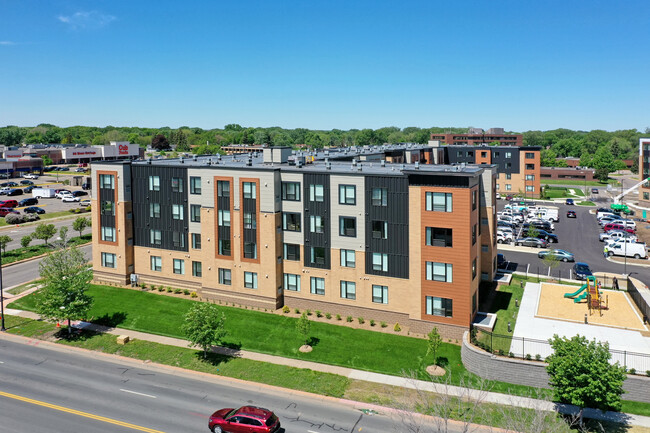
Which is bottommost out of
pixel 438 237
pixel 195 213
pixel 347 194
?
pixel 438 237

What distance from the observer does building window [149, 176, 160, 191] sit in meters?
55.7

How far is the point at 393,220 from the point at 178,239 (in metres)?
24.4

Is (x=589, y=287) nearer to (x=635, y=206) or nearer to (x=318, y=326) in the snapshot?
(x=318, y=326)

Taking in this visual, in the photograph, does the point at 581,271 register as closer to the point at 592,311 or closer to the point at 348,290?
the point at 592,311

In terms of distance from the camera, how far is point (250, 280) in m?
50.8

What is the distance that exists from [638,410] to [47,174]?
17895 centimetres

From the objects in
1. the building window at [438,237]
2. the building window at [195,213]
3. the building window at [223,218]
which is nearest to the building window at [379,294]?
the building window at [438,237]

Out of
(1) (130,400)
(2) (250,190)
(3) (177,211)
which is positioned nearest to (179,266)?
(3) (177,211)

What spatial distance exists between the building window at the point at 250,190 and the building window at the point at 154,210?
12208mm

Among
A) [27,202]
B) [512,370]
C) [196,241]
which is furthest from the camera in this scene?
[27,202]

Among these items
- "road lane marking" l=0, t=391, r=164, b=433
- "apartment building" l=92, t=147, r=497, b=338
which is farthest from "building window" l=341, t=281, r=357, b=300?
"road lane marking" l=0, t=391, r=164, b=433

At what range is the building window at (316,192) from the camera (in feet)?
158

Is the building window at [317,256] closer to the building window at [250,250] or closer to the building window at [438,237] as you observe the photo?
the building window at [250,250]

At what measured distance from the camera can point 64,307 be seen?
45.4 m
